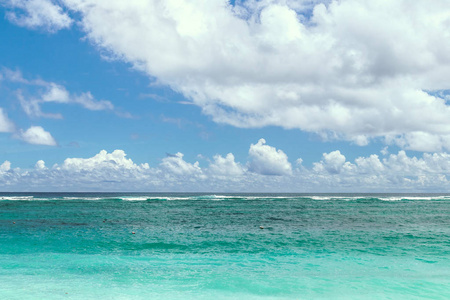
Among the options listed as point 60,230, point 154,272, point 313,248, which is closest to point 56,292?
point 154,272

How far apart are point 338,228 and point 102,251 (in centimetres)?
2091

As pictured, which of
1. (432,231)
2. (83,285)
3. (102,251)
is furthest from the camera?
(432,231)

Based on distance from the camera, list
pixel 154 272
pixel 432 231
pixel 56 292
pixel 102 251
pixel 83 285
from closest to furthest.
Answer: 1. pixel 56 292
2. pixel 83 285
3. pixel 154 272
4. pixel 102 251
5. pixel 432 231

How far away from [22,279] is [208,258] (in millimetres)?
8709

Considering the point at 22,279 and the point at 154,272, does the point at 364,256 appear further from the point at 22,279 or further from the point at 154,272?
the point at 22,279

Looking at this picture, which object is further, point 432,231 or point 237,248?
point 432,231

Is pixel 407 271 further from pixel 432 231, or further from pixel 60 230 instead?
pixel 60 230

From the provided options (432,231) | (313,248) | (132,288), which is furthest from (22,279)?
(432,231)

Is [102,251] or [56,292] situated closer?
[56,292]

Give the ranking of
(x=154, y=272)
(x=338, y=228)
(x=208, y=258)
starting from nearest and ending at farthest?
(x=154, y=272) → (x=208, y=258) → (x=338, y=228)

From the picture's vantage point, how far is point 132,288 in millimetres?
13516

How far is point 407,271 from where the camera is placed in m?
16.5

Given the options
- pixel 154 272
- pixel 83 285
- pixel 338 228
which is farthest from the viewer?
pixel 338 228

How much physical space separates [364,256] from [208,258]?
8.70 metres
